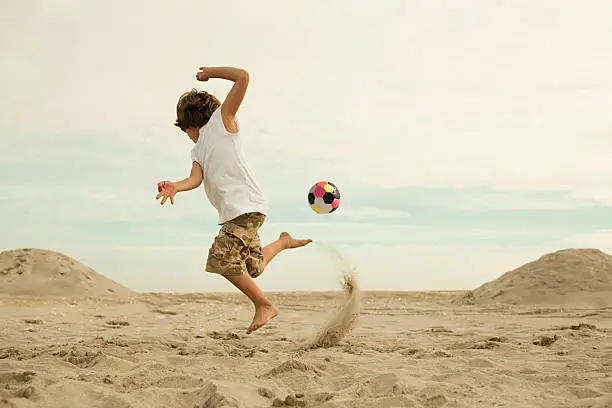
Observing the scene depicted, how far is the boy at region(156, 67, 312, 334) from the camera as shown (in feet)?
15.2

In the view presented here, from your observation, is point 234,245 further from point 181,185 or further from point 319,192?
point 319,192

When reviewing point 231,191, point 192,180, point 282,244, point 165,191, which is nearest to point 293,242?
point 282,244

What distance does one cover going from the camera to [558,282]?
1032 centimetres

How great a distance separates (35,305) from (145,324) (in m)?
2.81

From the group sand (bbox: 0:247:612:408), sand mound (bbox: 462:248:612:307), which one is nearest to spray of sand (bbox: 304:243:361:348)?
sand (bbox: 0:247:612:408)

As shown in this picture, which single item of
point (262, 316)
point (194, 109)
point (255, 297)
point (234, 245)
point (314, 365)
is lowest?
point (314, 365)

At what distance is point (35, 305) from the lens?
9219mm

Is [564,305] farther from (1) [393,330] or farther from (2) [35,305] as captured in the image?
(2) [35,305]

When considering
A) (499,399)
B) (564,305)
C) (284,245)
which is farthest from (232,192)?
(564,305)

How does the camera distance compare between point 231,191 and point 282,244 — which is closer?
point 231,191

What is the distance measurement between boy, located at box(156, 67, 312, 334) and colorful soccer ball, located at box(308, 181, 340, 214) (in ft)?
2.67

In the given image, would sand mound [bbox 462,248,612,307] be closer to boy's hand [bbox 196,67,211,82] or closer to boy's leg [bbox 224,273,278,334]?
boy's leg [bbox 224,273,278,334]

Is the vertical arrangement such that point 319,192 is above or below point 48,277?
above

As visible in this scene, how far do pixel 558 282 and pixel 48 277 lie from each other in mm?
8714
